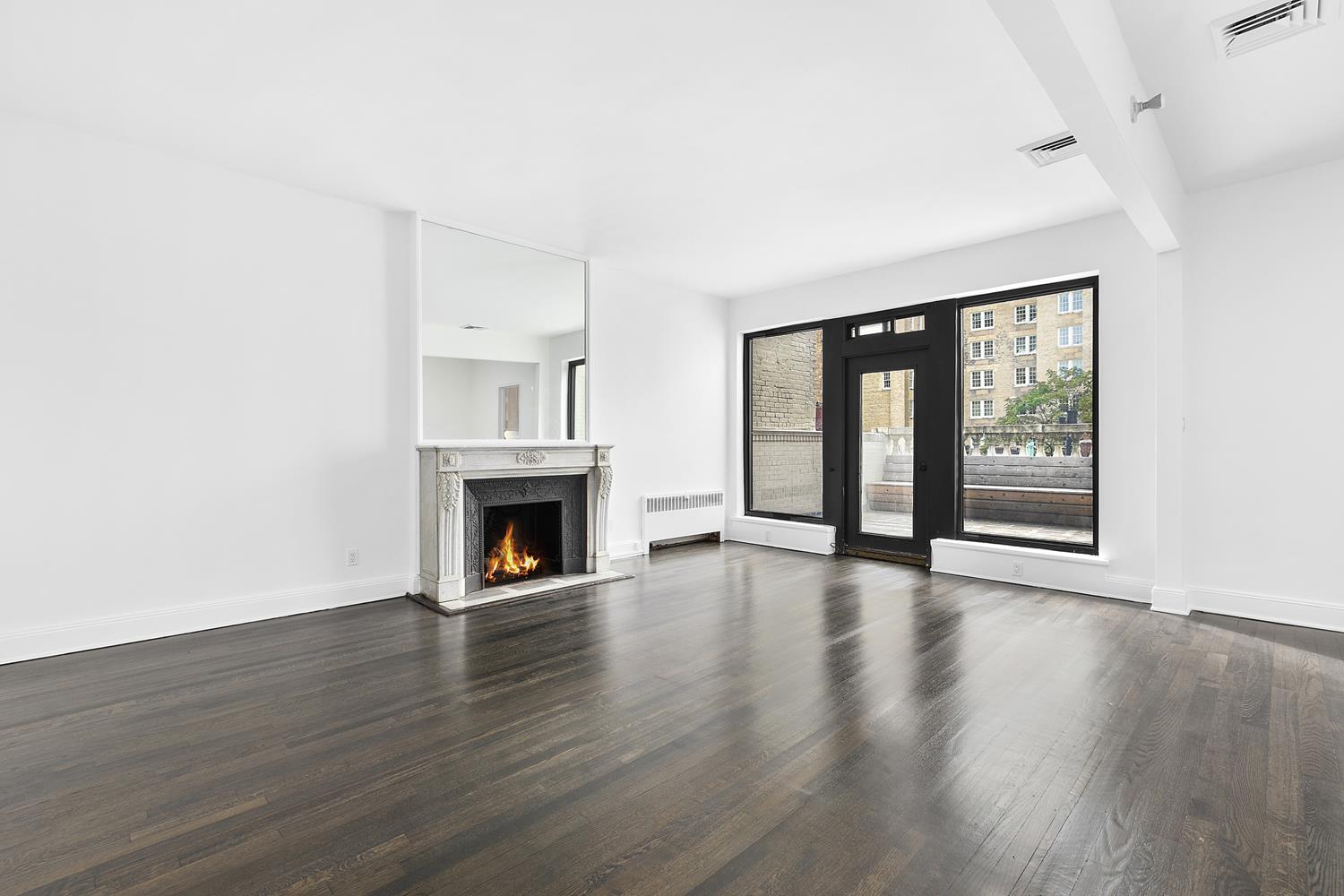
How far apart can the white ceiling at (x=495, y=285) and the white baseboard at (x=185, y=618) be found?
82.5 inches

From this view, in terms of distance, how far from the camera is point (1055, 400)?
521cm

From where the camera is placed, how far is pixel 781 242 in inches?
215

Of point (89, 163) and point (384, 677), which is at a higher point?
point (89, 163)

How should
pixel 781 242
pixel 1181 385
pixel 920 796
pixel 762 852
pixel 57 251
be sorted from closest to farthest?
pixel 762 852 < pixel 920 796 < pixel 57 251 < pixel 1181 385 < pixel 781 242

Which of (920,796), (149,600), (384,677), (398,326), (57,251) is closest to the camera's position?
(920,796)

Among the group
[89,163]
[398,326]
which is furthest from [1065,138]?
[89,163]

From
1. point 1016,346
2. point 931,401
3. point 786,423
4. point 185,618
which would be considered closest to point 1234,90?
point 1016,346

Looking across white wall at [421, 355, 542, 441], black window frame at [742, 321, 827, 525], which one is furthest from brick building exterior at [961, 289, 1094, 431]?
white wall at [421, 355, 542, 441]

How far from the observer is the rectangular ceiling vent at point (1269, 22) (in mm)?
2561

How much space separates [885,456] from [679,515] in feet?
7.43

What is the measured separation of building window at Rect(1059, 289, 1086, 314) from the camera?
5094mm

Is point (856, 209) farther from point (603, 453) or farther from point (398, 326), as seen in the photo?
point (398, 326)

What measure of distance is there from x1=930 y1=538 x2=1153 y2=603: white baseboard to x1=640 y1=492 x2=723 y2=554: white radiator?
250cm

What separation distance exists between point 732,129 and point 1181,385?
11.9 feet
